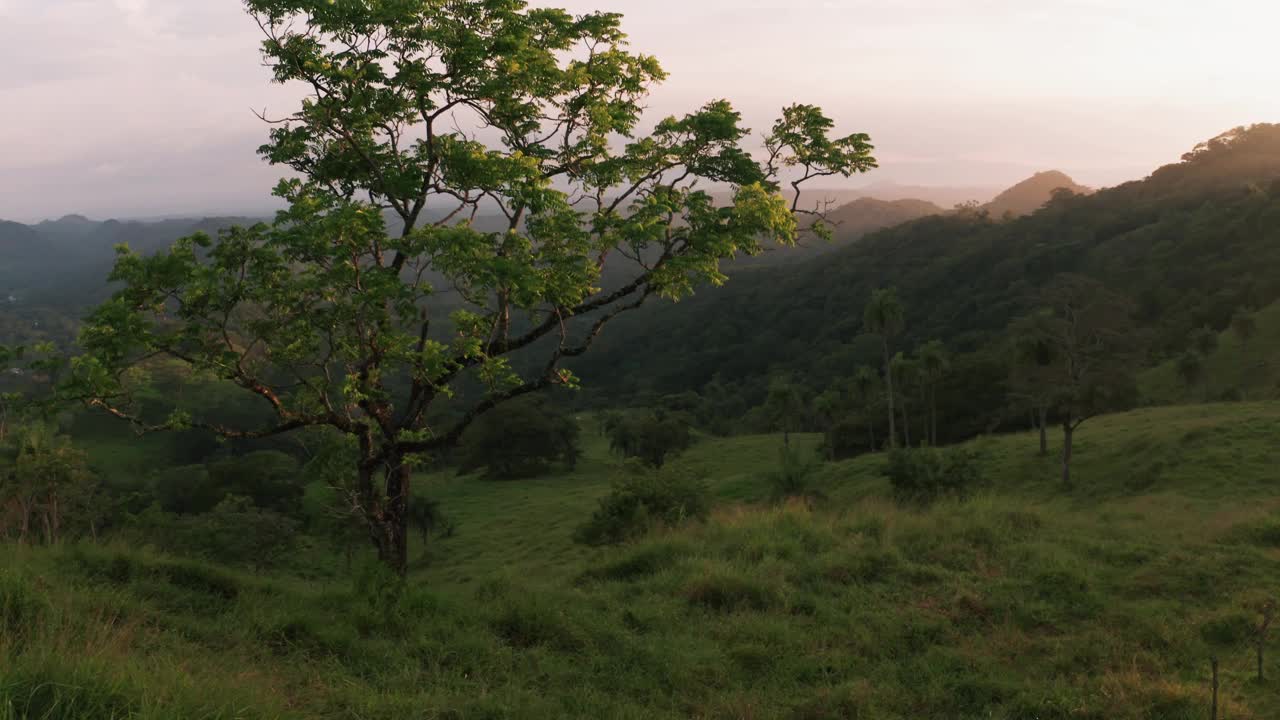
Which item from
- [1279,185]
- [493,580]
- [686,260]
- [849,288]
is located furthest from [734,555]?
[849,288]

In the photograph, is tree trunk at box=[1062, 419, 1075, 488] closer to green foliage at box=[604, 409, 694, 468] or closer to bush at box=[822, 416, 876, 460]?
bush at box=[822, 416, 876, 460]

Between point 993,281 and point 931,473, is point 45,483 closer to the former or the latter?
point 931,473

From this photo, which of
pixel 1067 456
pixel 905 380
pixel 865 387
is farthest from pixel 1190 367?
pixel 1067 456

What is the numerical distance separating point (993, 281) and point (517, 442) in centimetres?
11211

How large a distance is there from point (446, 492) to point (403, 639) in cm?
6271

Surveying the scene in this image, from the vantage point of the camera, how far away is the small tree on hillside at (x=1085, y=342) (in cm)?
3061

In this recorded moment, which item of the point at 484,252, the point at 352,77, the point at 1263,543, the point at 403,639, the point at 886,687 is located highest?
the point at 352,77

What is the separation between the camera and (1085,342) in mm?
31094

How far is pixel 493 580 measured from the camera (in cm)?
877

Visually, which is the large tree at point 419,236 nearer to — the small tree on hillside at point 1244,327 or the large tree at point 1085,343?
the large tree at point 1085,343

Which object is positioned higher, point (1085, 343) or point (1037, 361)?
point (1085, 343)

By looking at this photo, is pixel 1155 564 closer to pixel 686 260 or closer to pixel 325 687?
pixel 686 260

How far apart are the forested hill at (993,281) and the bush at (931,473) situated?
42.3 meters

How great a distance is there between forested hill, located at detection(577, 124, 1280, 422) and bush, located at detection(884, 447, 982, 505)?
42.3 metres
